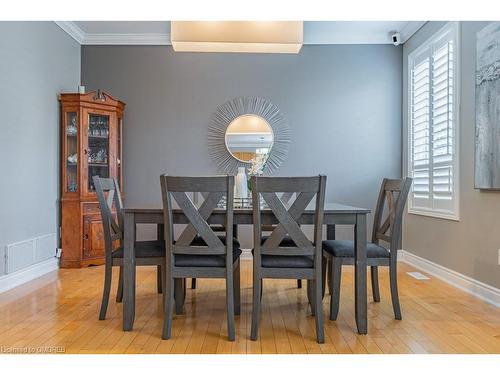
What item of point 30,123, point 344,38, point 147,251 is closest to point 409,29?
point 344,38

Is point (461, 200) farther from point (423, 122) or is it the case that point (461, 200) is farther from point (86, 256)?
point (86, 256)

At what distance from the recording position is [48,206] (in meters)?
4.64

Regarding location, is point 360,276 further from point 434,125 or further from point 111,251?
point 434,125

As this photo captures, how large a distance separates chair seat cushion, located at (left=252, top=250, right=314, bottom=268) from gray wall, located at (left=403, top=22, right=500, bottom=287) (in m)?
1.71

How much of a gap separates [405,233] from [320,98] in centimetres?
192

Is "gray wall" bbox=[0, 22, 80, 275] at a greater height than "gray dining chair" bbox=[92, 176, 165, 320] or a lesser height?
greater

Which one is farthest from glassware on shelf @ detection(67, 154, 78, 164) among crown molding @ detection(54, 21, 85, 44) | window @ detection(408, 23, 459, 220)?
window @ detection(408, 23, 459, 220)

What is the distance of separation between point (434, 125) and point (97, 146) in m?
3.63

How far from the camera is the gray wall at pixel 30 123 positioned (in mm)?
3848

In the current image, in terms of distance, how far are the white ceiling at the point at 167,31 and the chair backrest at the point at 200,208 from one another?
3074 mm

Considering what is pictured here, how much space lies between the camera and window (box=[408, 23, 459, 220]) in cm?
407

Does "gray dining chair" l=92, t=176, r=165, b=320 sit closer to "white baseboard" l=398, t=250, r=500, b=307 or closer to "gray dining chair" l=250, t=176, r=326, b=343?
"gray dining chair" l=250, t=176, r=326, b=343

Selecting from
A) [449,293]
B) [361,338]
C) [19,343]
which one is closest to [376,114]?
[449,293]

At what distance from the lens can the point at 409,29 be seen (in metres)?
4.99
